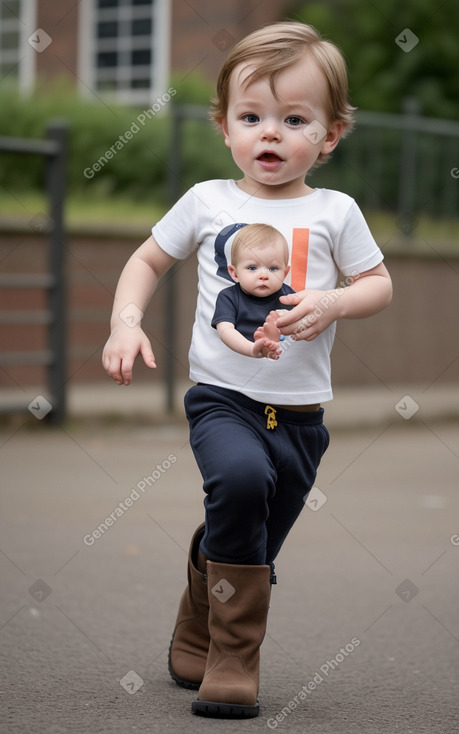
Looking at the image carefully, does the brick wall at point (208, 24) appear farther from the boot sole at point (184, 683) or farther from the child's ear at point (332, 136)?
the boot sole at point (184, 683)

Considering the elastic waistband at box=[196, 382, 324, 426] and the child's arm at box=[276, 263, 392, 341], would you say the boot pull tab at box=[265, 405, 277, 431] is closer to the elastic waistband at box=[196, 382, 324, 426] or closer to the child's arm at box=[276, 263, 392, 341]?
the elastic waistband at box=[196, 382, 324, 426]

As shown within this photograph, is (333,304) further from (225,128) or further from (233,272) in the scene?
(225,128)

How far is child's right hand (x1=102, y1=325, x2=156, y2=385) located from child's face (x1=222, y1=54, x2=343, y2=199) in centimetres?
46

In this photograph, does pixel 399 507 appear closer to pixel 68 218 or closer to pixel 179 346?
pixel 179 346

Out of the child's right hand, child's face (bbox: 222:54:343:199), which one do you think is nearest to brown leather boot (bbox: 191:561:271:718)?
the child's right hand

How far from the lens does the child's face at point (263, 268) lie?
2852 mm

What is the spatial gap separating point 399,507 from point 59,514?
169 cm

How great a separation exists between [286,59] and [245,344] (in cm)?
65

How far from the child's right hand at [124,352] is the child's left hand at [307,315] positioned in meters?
0.32

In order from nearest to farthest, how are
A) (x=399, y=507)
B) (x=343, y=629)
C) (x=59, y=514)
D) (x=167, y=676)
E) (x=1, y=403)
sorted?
(x=167, y=676) → (x=343, y=629) → (x=59, y=514) → (x=399, y=507) → (x=1, y=403)

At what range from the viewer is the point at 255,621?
291 cm

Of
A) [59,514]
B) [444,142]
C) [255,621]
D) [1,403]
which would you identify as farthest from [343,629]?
[444,142]

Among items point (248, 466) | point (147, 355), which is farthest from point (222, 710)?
point (147, 355)

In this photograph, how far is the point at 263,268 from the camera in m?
2.86
